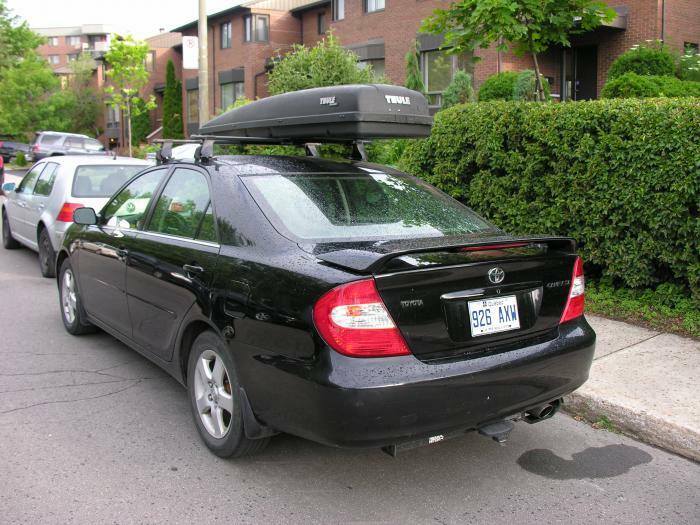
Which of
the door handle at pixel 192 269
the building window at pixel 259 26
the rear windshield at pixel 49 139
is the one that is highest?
the building window at pixel 259 26

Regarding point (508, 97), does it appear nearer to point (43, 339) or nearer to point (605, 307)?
point (605, 307)

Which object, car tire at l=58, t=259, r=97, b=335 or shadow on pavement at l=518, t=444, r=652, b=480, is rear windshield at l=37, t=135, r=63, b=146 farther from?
shadow on pavement at l=518, t=444, r=652, b=480

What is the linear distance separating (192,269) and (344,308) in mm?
1239

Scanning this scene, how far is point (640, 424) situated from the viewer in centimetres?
426

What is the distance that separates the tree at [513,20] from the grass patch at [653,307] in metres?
3.06

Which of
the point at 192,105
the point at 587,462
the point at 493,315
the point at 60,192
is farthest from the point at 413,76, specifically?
the point at 192,105

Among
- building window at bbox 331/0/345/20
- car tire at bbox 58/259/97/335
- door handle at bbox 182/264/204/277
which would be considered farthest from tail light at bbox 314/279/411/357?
building window at bbox 331/0/345/20

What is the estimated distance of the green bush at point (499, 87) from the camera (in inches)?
651

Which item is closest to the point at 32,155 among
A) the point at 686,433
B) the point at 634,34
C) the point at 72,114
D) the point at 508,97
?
the point at 72,114

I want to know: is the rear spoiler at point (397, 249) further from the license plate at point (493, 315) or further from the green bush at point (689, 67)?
the green bush at point (689, 67)

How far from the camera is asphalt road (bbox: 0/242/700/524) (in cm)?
324

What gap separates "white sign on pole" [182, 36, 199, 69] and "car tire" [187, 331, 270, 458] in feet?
39.7

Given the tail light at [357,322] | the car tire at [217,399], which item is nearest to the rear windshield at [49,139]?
the car tire at [217,399]

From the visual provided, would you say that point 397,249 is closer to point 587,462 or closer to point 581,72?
point 587,462
